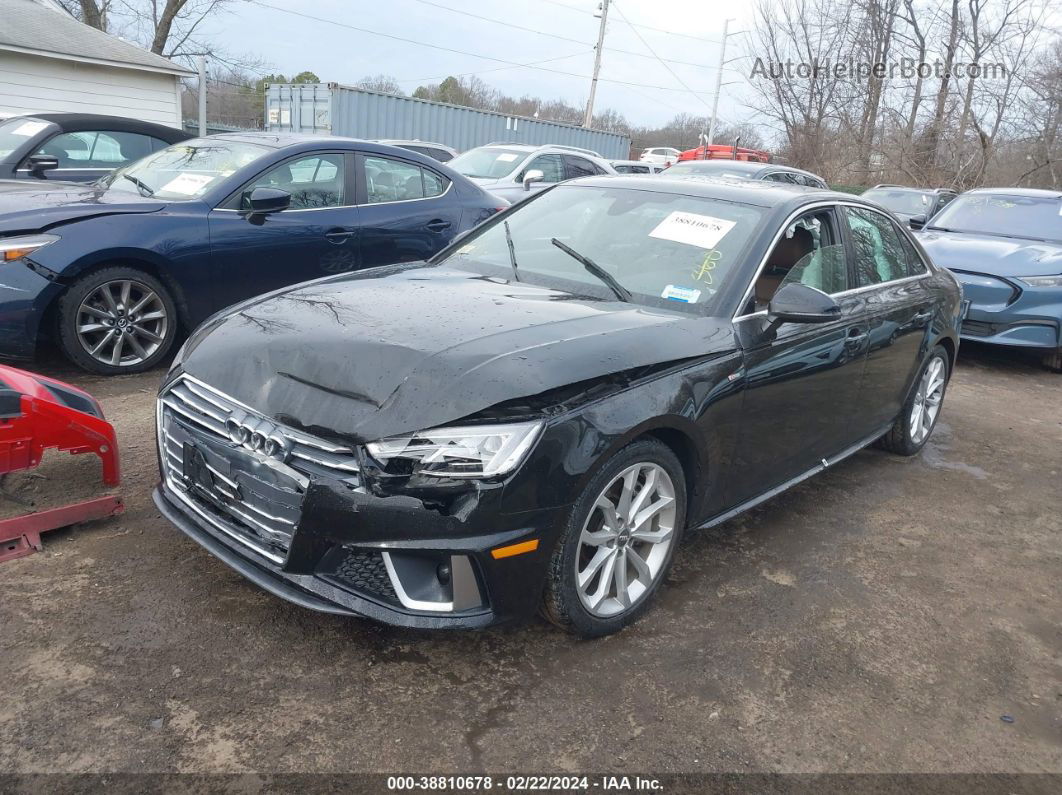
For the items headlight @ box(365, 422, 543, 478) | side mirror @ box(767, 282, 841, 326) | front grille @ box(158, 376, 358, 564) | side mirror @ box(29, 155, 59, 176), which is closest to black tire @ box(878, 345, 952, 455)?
side mirror @ box(767, 282, 841, 326)

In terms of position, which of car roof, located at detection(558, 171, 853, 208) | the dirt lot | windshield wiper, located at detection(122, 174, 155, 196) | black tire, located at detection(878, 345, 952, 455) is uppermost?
car roof, located at detection(558, 171, 853, 208)

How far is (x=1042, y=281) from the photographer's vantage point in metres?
7.87

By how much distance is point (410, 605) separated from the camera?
253 cm

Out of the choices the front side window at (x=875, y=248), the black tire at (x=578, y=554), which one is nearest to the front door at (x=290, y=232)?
the front side window at (x=875, y=248)

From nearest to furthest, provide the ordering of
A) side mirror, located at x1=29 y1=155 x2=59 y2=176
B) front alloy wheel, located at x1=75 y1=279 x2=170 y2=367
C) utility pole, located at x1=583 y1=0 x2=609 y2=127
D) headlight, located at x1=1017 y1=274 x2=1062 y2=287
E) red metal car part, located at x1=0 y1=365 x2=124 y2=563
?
red metal car part, located at x1=0 y1=365 x2=124 y2=563 → front alloy wheel, located at x1=75 y1=279 x2=170 y2=367 → side mirror, located at x1=29 y1=155 x2=59 y2=176 → headlight, located at x1=1017 y1=274 x2=1062 y2=287 → utility pole, located at x1=583 y1=0 x2=609 y2=127

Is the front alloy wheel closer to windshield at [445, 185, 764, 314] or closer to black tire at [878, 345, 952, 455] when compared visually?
windshield at [445, 185, 764, 314]

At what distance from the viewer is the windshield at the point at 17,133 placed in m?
7.37

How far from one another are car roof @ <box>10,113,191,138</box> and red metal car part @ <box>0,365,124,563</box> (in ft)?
16.6

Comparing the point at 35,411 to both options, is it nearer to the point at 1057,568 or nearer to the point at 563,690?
the point at 563,690

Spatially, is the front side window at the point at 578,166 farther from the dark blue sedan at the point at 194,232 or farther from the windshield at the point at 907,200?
the dark blue sedan at the point at 194,232

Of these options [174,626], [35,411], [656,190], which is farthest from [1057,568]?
[35,411]

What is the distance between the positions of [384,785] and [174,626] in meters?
1.01

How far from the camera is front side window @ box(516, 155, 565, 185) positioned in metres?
12.3

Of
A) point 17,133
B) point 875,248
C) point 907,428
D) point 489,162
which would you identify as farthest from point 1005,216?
point 17,133
